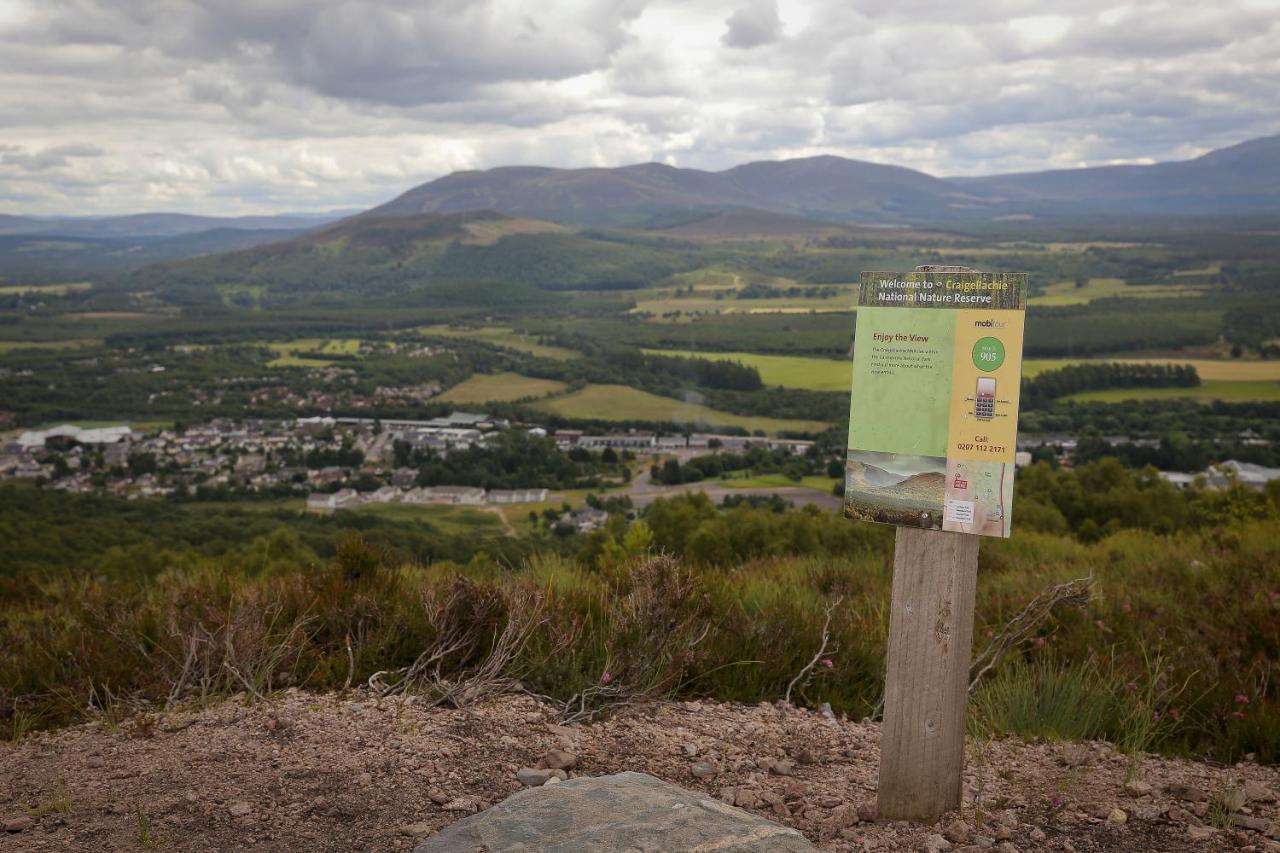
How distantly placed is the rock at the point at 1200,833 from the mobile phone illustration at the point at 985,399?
1.56 m

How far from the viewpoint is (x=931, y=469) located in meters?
2.82

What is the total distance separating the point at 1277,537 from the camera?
7762 millimetres

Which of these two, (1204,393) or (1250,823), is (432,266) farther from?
(1250,823)

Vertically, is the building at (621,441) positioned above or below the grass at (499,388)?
below

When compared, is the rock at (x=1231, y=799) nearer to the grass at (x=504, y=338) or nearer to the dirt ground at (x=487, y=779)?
the dirt ground at (x=487, y=779)

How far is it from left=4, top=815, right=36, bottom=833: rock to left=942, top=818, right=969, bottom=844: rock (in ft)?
9.72

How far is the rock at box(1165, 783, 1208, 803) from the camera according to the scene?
10.8ft

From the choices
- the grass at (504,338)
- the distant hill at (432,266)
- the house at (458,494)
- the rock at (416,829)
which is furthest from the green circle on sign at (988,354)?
the distant hill at (432,266)

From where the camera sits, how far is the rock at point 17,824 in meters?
3.02

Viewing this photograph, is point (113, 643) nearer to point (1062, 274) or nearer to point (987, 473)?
point (987, 473)

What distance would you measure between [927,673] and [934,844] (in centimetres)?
51

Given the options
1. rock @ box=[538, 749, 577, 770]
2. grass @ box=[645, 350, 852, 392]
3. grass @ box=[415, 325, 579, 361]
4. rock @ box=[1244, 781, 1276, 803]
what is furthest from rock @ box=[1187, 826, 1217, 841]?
grass @ box=[415, 325, 579, 361]

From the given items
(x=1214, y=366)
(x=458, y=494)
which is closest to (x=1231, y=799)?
(x=458, y=494)

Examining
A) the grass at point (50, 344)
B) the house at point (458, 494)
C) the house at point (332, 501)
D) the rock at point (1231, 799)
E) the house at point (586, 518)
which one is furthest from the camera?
the grass at point (50, 344)
